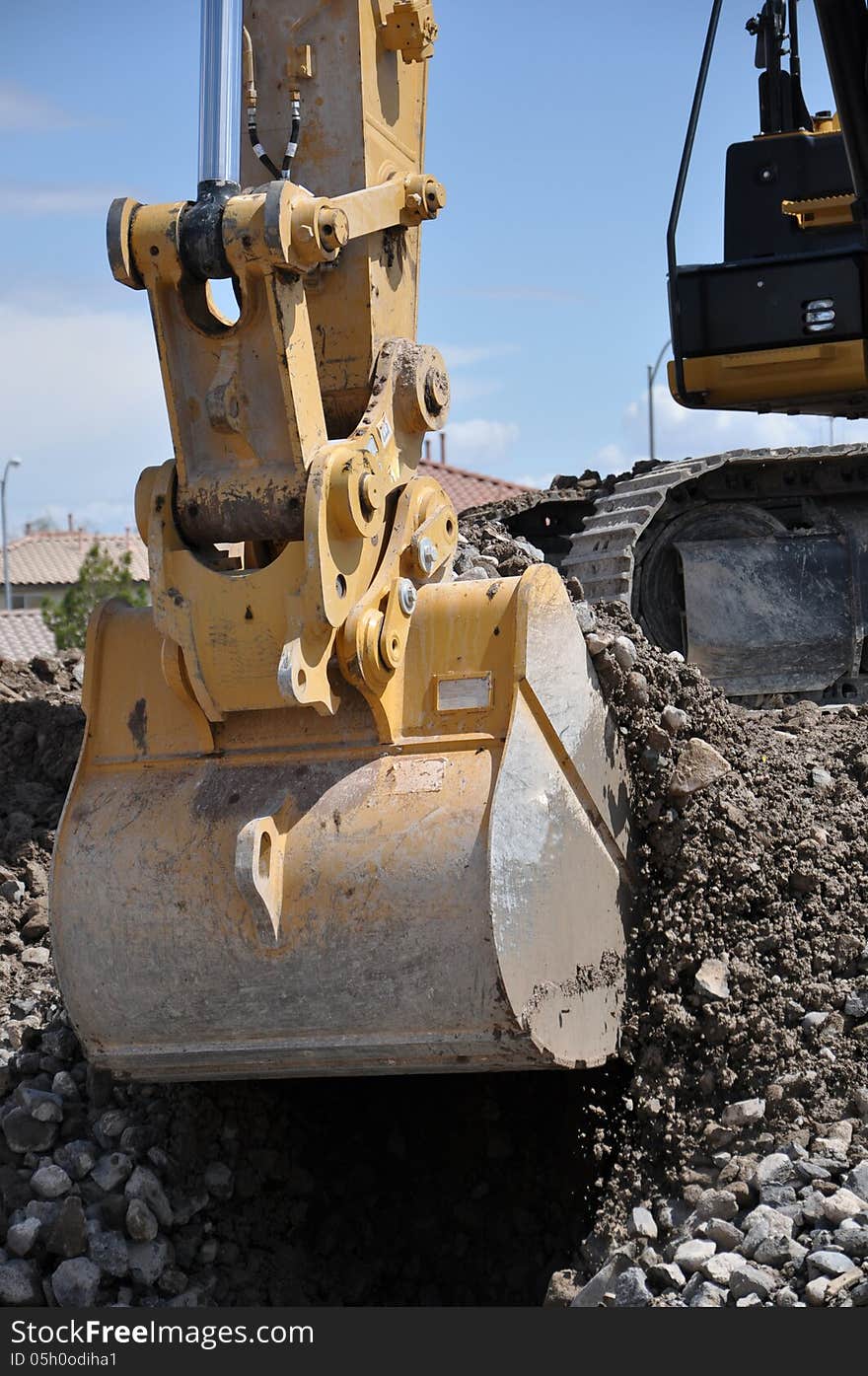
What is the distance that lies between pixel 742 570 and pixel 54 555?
4602 centimetres

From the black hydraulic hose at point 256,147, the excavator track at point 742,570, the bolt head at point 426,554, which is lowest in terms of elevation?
the excavator track at point 742,570

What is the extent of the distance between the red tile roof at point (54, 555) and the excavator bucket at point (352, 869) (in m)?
42.0

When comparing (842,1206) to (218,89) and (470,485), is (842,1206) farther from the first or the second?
(470,485)

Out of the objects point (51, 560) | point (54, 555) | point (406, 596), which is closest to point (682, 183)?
point (406, 596)

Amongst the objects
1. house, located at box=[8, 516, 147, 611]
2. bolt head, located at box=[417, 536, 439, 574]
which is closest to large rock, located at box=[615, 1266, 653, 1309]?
bolt head, located at box=[417, 536, 439, 574]

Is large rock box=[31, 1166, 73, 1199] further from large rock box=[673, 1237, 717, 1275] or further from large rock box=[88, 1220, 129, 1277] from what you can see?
large rock box=[673, 1237, 717, 1275]

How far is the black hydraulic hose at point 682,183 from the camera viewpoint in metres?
5.91

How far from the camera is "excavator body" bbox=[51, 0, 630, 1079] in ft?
13.8

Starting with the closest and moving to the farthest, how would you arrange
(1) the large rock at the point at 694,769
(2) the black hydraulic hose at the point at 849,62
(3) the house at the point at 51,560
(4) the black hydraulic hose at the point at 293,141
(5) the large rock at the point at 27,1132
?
(2) the black hydraulic hose at the point at 849,62 < (4) the black hydraulic hose at the point at 293,141 < (5) the large rock at the point at 27,1132 < (1) the large rock at the point at 694,769 < (3) the house at the point at 51,560

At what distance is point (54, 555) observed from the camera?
53.1 metres

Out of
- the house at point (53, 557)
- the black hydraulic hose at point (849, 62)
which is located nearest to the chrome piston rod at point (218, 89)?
the black hydraulic hose at point (849, 62)

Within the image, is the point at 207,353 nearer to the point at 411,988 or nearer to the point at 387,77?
the point at 387,77

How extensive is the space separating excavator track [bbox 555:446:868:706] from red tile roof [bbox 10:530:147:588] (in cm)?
3786

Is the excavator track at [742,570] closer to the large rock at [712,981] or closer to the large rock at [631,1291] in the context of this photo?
the large rock at [712,981]
